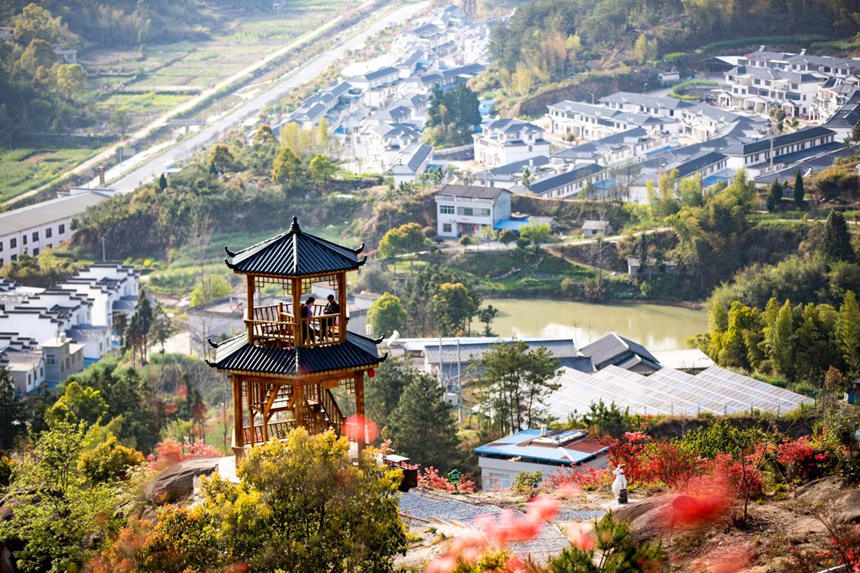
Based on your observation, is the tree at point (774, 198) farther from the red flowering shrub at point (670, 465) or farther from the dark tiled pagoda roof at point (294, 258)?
the dark tiled pagoda roof at point (294, 258)

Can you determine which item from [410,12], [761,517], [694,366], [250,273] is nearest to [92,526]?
[250,273]

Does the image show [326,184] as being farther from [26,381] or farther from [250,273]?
[250,273]

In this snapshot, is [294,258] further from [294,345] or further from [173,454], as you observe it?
[173,454]

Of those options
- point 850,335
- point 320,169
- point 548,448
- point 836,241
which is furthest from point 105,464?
point 320,169

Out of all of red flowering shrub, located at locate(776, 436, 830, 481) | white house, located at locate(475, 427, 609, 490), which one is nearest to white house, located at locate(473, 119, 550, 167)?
white house, located at locate(475, 427, 609, 490)

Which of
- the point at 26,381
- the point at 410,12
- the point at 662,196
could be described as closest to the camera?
the point at 26,381

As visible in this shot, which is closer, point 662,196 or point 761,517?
point 761,517

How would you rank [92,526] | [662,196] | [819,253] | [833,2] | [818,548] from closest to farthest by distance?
[818,548] → [92,526] → [819,253] → [662,196] → [833,2]

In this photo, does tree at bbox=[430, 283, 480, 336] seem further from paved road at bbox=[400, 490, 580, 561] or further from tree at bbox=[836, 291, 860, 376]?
paved road at bbox=[400, 490, 580, 561]

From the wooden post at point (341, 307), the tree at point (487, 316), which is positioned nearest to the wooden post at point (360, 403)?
the wooden post at point (341, 307)
